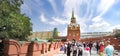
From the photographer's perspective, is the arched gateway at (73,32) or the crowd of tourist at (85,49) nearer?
the crowd of tourist at (85,49)

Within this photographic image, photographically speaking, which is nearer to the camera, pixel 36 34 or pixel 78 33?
pixel 78 33

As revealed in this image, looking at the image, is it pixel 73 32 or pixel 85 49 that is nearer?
pixel 85 49

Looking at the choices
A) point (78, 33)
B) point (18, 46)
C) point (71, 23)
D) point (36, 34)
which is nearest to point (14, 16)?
point (18, 46)

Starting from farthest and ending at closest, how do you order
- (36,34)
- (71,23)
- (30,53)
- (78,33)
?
(36,34), (71,23), (78,33), (30,53)

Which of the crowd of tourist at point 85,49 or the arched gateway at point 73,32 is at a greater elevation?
the arched gateway at point 73,32

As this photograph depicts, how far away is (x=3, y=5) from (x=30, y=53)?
45.5 feet

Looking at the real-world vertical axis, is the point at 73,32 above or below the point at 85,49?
above

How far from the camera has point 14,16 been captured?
31141mm

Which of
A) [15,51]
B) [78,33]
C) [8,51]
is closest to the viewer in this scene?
[8,51]

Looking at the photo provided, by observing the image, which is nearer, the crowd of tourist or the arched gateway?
the crowd of tourist

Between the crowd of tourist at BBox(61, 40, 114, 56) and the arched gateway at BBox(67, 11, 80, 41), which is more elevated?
the arched gateway at BBox(67, 11, 80, 41)

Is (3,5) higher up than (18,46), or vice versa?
(3,5)

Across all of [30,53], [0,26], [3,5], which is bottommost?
[30,53]

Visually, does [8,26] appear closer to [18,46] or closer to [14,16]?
[14,16]
